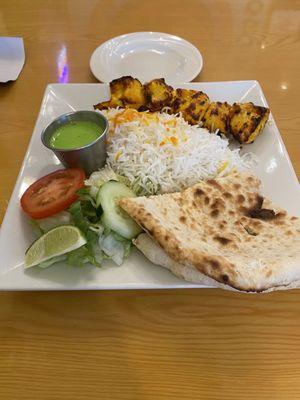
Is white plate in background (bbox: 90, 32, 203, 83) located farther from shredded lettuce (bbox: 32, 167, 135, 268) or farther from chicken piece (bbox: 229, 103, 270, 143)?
shredded lettuce (bbox: 32, 167, 135, 268)

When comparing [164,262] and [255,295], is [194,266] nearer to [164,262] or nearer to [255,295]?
[164,262]

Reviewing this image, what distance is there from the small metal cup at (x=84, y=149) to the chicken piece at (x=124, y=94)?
0.26 metres

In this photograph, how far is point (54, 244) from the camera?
1562mm

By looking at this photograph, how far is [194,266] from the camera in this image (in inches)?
55.9

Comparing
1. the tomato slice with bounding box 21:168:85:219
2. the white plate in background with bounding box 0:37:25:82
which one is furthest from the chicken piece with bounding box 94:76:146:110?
the white plate in background with bounding box 0:37:25:82

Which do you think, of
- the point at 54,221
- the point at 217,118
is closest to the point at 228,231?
the point at 54,221

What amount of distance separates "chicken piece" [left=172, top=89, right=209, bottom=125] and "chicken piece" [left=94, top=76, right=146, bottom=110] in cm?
27

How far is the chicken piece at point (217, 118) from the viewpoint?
2.34 metres

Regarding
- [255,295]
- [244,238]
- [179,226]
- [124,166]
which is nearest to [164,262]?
[179,226]

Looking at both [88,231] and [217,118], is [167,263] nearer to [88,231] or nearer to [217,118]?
[88,231]

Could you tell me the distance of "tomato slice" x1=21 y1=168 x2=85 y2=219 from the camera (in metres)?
1.76

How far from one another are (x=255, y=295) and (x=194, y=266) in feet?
1.59

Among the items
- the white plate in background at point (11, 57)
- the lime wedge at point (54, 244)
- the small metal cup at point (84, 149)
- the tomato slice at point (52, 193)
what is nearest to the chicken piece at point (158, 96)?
the small metal cup at point (84, 149)

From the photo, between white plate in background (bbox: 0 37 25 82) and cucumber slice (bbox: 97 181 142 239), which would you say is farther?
white plate in background (bbox: 0 37 25 82)
